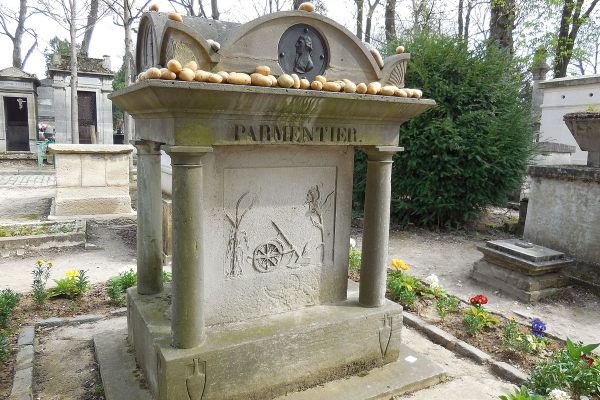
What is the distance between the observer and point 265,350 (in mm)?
3121

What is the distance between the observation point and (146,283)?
3.71m

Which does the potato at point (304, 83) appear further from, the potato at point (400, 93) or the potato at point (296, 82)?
the potato at point (400, 93)

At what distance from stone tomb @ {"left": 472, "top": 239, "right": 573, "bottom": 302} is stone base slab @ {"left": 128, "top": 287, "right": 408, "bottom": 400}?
307 centimetres

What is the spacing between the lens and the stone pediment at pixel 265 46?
8.77 feet

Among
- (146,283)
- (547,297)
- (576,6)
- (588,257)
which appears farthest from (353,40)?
(576,6)

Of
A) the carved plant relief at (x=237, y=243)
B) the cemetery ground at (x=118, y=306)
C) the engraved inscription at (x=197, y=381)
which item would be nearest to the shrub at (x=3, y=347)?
the cemetery ground at (x=118, y=306)

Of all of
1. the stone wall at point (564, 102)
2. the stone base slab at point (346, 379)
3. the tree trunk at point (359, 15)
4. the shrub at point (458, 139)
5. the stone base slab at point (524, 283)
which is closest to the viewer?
the stone base slab at point (346, 379)

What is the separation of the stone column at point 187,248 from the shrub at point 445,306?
2.96m

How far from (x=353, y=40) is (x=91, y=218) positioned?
292 inches

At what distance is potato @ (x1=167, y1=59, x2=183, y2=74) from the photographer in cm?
247

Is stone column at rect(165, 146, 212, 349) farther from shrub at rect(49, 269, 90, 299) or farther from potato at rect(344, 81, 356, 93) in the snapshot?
shrub at rect(49, 269, 90, 299)

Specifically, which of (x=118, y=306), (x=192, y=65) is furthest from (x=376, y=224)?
(x=118, y=306)

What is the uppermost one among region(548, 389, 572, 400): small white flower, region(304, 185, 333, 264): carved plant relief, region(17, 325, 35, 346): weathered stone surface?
region(304, 185, 333, 264): carved plant relief

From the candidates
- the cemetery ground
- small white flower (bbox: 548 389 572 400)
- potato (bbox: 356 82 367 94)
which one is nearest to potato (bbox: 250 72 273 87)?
potato (bbox: 356 82 367 94)
